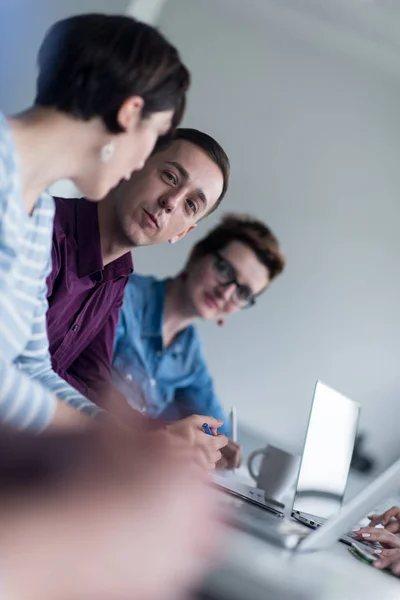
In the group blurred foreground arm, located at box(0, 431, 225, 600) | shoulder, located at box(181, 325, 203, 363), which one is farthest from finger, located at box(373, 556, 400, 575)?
blurred foreground arm, located at box(0, 431, 225, 600)

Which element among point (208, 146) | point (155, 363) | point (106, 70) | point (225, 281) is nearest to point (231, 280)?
point (225, 281)

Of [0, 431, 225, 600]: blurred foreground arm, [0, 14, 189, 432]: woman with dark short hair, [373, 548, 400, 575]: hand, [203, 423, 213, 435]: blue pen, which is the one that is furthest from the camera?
[373, 548, 400, 575]: hand

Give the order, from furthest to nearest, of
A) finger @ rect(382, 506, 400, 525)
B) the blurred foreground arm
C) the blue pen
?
finger @ rect(382, 506, 400, 525)
the blue pen
the blurred foreground arm

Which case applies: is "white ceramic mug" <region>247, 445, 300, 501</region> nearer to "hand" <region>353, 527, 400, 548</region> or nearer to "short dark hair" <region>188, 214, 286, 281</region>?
"hand" <region>353, 527, 400, 548</region>

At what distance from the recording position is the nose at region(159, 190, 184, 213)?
1.29ft

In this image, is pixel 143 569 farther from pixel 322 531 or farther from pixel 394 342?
Answer: pixel 394 342

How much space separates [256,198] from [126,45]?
383 mm

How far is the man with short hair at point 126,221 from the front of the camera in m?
0.39

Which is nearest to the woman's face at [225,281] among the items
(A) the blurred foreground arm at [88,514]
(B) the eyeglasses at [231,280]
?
(B) the eyeglasses at [231,280]

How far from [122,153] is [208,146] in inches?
4.3

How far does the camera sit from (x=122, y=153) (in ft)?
1.06

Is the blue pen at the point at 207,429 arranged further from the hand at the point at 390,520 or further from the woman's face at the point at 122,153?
the hand at the point at 390,520

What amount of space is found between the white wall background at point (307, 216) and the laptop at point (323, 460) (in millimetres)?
38

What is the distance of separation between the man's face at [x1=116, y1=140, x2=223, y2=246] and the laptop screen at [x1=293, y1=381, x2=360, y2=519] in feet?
1.08
